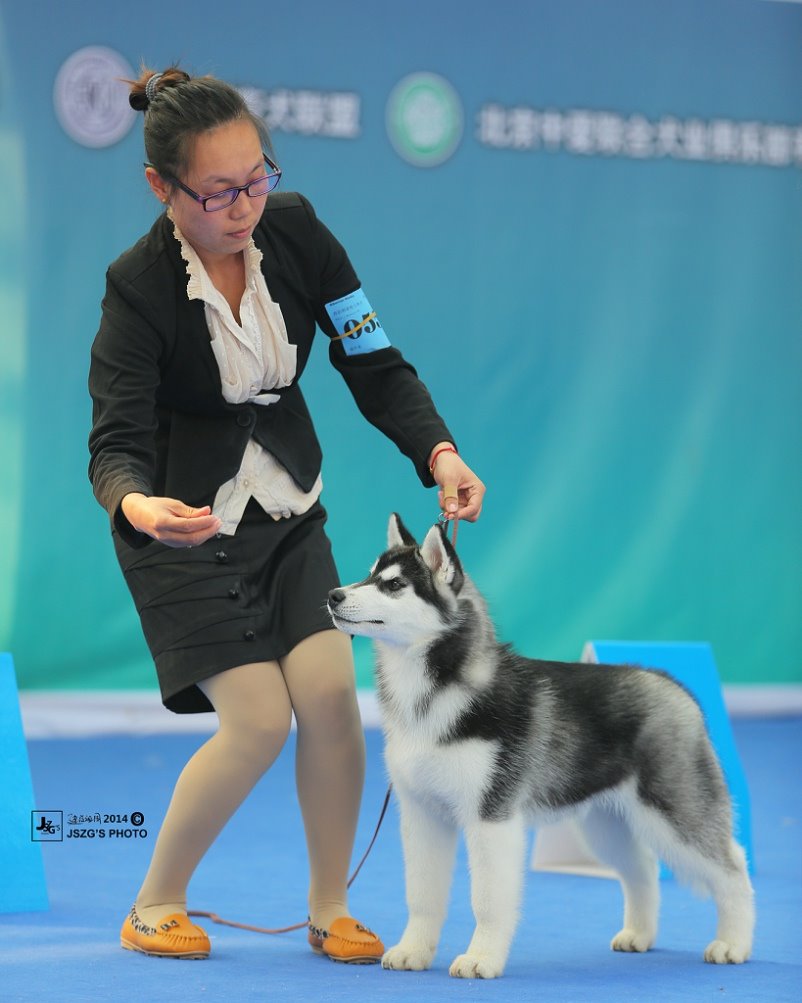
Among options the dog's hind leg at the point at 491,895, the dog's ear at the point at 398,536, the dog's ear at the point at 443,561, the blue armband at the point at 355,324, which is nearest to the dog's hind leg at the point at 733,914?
the dog's hind leg at the point at 491,895

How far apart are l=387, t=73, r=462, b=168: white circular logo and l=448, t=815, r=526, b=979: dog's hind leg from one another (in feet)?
15.1

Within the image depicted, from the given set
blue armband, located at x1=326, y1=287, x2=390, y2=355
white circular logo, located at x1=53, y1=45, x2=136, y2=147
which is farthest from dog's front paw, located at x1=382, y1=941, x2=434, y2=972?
white circular logo, located at x1=53, y1=45, x2=136, y2=147

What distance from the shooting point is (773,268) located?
7.16 metres

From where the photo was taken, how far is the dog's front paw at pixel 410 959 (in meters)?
2.87

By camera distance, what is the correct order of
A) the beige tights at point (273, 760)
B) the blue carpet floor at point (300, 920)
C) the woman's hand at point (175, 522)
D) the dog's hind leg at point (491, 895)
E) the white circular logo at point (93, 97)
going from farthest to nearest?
the white circular logo at point (93, 97), the beige tights at point (273, 760), the dog's hind leg at point (491, 895), the blue carpet floor at point (300, 920), the woman's hand at point (175, 522)

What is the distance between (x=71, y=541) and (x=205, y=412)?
12.2 ft

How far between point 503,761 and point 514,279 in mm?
4379

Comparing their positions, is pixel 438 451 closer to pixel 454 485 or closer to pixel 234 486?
pixel 454 485

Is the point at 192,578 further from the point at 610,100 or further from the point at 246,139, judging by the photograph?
the point at 610,100

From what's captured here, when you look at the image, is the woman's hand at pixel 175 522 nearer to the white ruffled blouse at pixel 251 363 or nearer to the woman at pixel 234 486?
the woman at pixel 234 486

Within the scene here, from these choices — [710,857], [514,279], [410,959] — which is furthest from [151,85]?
[514,279]

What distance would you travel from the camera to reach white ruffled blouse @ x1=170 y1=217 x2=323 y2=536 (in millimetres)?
2916

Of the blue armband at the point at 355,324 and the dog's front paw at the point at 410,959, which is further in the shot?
the blue armband at the point at 355,324

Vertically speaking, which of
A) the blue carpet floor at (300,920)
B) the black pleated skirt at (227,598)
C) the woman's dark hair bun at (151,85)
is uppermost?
the woman's dark hair bun at (151,85)
